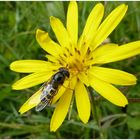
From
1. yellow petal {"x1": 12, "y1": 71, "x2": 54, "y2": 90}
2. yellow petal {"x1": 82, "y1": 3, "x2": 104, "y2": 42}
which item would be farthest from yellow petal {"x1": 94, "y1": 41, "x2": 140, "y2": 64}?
yellow petal {"x1": 12, "y1": 71, "x2": 54, "y2": 90}

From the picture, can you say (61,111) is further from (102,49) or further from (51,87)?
(102,49)

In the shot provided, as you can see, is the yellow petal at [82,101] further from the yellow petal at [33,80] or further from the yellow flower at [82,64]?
the yellow petal at [33,80]

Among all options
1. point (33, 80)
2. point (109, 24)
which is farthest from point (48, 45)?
point (109, 24)

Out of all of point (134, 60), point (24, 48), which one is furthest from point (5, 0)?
point (134, 60)

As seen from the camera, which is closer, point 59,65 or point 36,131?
point 59,65

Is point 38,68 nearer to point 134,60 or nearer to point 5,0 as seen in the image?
point 134,60

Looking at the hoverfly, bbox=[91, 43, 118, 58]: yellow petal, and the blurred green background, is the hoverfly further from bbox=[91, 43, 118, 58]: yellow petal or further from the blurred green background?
the blurred green background
